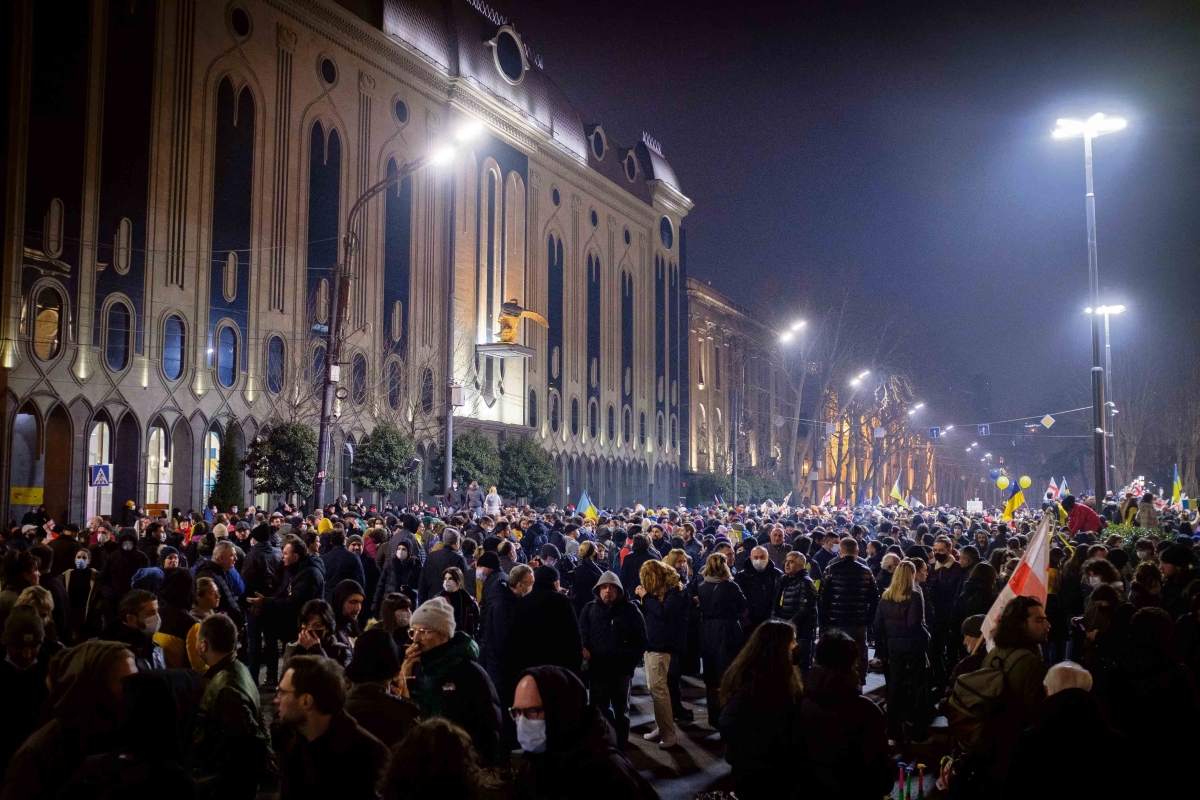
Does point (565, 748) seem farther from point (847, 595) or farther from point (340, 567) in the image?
point (340, 567)

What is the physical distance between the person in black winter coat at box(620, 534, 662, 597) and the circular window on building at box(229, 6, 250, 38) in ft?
89.7

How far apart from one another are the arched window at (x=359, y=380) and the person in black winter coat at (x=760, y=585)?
28.2 metres

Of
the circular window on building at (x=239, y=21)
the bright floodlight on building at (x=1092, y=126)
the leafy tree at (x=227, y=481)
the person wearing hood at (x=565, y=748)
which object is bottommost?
the person wearing hood at (x=565, y=748)

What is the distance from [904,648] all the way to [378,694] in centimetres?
648

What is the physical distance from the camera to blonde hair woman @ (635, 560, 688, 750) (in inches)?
401

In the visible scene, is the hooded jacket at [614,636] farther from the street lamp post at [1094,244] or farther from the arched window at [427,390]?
the arched window at [427,390]

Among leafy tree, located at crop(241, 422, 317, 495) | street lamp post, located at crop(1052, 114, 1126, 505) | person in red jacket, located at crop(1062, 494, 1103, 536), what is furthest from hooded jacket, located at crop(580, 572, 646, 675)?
leafy tree, located at crop(241, 422, 317, 495)

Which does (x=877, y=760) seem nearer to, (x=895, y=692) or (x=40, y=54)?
(x=895, y=692)

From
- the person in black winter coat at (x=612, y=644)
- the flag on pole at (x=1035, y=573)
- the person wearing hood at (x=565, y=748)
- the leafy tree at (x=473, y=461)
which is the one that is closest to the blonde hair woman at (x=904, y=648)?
the flag on pole at (x=1035, y=573)

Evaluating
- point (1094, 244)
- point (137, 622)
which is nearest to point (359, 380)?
point (1094, 244)

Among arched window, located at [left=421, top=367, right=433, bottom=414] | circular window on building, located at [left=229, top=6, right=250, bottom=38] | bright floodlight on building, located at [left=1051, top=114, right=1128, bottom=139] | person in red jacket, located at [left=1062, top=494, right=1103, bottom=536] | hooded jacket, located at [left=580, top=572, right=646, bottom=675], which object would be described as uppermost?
circular window on building, located at [left=229, top=6, right=250, bottom=38]

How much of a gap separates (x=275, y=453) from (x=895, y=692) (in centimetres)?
2472

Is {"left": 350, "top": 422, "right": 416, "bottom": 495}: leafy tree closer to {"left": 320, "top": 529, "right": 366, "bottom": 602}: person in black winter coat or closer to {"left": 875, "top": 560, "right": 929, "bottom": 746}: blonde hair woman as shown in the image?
{"left": 320, "top": 529, "right": 366, "bottom": 602}: person in black winter coat

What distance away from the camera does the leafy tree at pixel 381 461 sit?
35406mm
